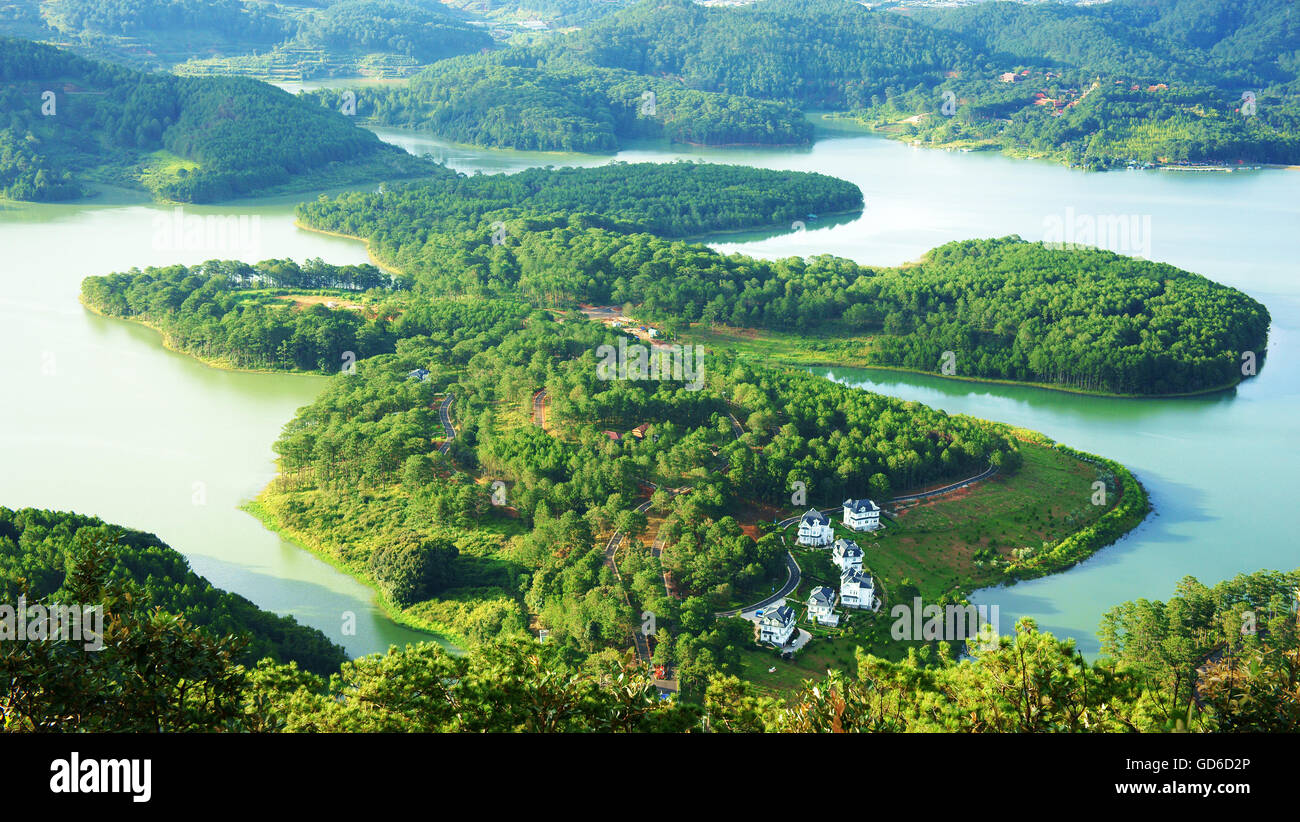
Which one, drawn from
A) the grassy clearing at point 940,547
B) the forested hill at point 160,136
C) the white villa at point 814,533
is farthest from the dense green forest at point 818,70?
the white villa at point 814,533

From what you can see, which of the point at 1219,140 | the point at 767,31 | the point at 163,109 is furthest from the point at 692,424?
the point at 767,31

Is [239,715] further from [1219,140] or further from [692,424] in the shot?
[1219,140]

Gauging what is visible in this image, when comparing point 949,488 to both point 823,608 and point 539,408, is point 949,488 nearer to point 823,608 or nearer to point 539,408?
point 823,608

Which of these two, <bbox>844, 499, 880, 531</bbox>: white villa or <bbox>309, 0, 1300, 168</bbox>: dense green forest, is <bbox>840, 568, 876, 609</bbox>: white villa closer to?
<bbox>844, 499, 880, 531</bbox>: white villa

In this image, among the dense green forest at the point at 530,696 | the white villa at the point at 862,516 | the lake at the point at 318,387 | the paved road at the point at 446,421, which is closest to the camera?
the dense green forest at the point at 530,696

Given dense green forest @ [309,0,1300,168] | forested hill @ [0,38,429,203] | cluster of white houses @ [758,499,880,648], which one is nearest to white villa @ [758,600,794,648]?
cluster of white houses @ [758,499,880,648]

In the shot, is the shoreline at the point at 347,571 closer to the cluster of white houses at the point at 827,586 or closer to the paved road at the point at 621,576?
the paved road at the point at 621,576

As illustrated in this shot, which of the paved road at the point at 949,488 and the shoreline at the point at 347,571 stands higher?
the paved road at the point at 949,488
